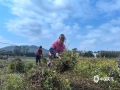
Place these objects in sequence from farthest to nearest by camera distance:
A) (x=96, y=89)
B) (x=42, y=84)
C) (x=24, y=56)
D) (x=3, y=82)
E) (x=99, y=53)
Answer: (x=99, y=53), (x=24, y=56), (x=96, y=89), (x=3, y=82), (x=42, y=84)

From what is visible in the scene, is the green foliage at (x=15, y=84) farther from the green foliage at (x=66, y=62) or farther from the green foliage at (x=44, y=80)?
the green foliage at (x=66, y=62)

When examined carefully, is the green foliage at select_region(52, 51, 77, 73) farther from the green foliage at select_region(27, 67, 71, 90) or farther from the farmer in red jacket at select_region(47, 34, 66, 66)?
the green foliage at select_region(27, 67, 71, 90)

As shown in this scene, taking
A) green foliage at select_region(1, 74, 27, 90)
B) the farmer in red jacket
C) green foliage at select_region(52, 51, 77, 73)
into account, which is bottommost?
green foliage at select_region(1, 74, 27, 90)

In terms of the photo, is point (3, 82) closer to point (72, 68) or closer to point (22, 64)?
point (72, 68)

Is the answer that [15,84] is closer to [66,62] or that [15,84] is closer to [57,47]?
[66,62]

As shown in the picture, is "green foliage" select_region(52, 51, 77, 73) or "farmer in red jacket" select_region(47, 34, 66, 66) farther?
"farmer in red jacket" select_region(47, 34, 66, 66)

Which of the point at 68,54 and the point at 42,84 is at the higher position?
the point at 68,54

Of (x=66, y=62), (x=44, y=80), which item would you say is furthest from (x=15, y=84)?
(x=66, y=62)

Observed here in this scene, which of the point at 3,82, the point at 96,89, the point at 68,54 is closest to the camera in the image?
the point at 3,82

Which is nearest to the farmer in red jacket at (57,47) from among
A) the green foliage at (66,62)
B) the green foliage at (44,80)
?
the green foliage at (66,62)

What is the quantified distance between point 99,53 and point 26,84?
12.1 m

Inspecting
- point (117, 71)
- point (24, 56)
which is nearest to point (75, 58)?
point (117, 71)

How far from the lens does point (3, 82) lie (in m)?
4.21

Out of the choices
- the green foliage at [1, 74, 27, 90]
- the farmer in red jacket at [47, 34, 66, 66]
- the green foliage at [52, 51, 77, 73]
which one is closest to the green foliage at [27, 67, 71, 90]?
the green foliage at [1, 74, 27, 90]
